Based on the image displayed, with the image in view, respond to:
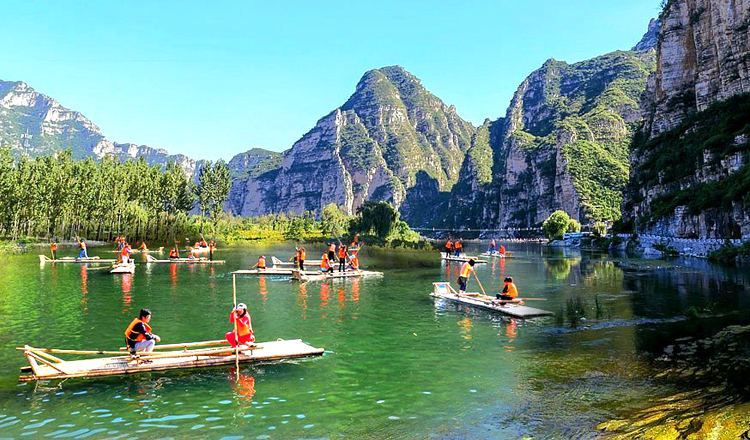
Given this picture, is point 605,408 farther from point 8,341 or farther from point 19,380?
point 8,341

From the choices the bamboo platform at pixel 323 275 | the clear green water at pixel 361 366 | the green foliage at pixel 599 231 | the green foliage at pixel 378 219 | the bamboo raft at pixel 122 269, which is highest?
the green foliage at pixel 378 219

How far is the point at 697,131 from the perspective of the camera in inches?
4141

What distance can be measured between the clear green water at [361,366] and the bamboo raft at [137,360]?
393mm

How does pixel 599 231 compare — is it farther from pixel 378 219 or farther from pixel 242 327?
pixel 242 327

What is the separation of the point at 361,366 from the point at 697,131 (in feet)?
365

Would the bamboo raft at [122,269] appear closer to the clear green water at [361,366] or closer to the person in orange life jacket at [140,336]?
the clear green water at [361,366]

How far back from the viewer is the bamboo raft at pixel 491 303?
27656 mm

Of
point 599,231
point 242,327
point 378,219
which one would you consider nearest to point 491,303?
point 242,327

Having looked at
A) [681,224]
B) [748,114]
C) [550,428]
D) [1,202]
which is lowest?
[550,428]

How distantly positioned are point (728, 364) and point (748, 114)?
289 ft

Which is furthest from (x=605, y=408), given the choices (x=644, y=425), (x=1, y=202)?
(x=1, y=202)

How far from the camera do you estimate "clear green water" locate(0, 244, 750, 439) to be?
1279 centimetres

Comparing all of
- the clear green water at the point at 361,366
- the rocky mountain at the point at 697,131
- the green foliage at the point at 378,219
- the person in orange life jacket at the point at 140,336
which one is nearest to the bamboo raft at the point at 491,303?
the clear green water at the point at 361,366

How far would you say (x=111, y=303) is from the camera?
31.7 m
